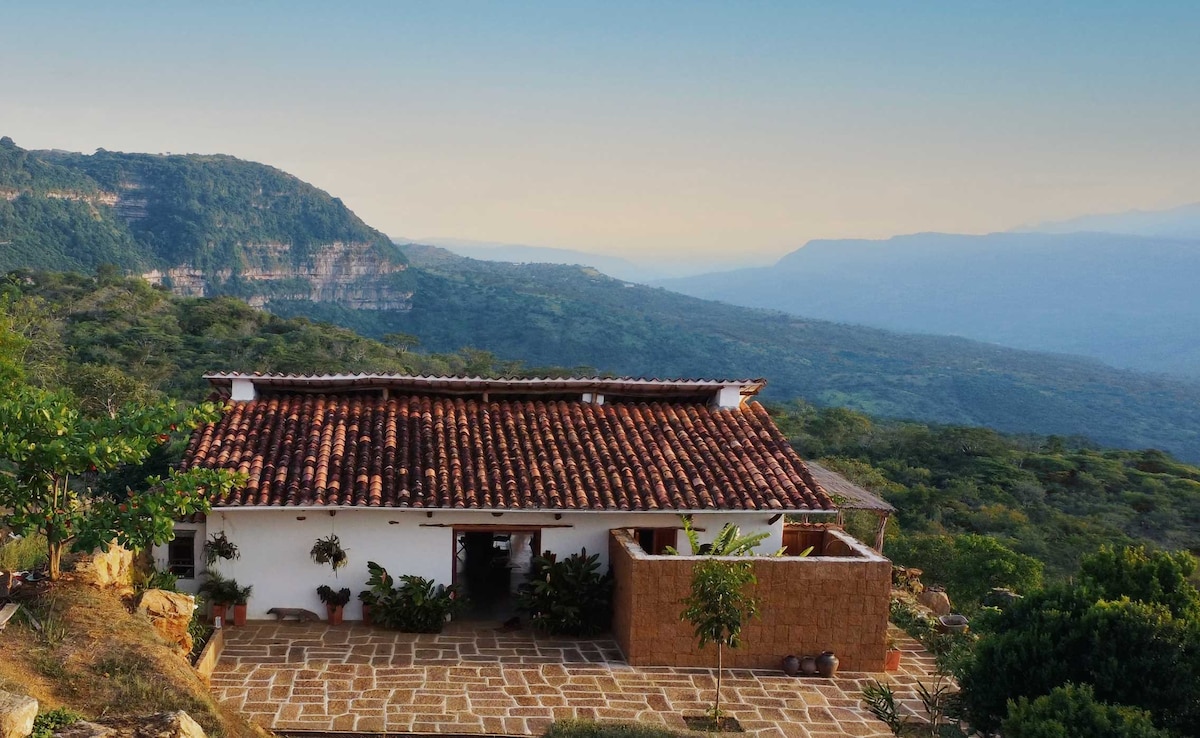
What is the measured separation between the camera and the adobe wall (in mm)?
11539

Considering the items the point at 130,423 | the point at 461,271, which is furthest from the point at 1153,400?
the point at 130,423

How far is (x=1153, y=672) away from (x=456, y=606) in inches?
332

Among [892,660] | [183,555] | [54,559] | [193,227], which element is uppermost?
[193,227]

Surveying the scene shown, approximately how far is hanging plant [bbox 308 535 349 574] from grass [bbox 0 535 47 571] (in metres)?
3.27

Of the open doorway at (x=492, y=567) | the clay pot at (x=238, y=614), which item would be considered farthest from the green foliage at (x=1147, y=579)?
the clay pot at (x=238, y=614)

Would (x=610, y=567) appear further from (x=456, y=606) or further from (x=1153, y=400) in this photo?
(x=1153, y=400)

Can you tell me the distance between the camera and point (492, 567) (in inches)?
651

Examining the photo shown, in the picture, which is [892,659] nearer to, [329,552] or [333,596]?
[333,596]

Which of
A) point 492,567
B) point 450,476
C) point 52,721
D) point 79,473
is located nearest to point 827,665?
point 450,476

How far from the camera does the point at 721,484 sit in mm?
13078

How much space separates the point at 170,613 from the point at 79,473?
188cm

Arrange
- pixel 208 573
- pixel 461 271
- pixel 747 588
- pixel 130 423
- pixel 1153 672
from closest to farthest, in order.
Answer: pixel 1153 672, pixel 130 423, pixel 747 588, pixel 208 573, pixel 461 271

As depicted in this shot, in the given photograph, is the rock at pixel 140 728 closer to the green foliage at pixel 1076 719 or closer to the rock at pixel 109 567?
the rock at pixel 109 567

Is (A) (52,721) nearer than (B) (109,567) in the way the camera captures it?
Yes
